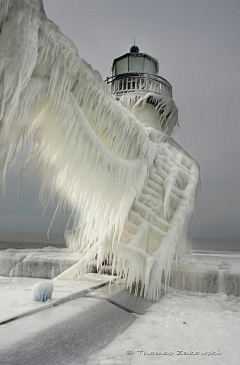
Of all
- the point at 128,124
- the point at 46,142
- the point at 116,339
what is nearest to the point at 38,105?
the point at 46,142

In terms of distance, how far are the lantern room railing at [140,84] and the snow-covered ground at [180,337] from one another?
7.27 m

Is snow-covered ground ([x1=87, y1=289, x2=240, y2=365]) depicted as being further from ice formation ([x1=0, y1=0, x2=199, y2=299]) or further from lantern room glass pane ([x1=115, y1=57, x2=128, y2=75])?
lantern room glass pane ([x1=115, y1=57, x2=128, y2=75])

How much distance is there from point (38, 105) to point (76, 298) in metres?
2.14

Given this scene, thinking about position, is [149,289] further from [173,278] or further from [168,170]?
[168,170]

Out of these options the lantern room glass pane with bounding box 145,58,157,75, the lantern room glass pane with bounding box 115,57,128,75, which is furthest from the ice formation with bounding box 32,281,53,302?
the lantern room glass pane with bounding box 145,58,157,75

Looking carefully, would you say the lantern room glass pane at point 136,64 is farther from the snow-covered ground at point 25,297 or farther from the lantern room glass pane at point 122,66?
the snow-covered ground at point 25,297

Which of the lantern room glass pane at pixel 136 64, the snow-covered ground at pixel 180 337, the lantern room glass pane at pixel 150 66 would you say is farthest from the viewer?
the lantern room glass pane at pixel 150 66

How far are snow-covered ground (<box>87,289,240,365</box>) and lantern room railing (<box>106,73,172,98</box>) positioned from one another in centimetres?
727

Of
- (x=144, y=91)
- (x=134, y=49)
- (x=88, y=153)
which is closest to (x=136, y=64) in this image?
(x=134, y=49)

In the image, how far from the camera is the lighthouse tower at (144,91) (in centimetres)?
840

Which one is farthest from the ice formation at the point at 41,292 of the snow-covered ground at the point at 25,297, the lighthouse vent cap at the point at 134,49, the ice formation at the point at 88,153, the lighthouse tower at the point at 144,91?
the lighthouse vent cap at the point at 134,49

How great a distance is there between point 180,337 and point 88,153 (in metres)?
2.08

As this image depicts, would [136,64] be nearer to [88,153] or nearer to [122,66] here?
[122,66]

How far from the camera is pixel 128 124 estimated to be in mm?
3865
